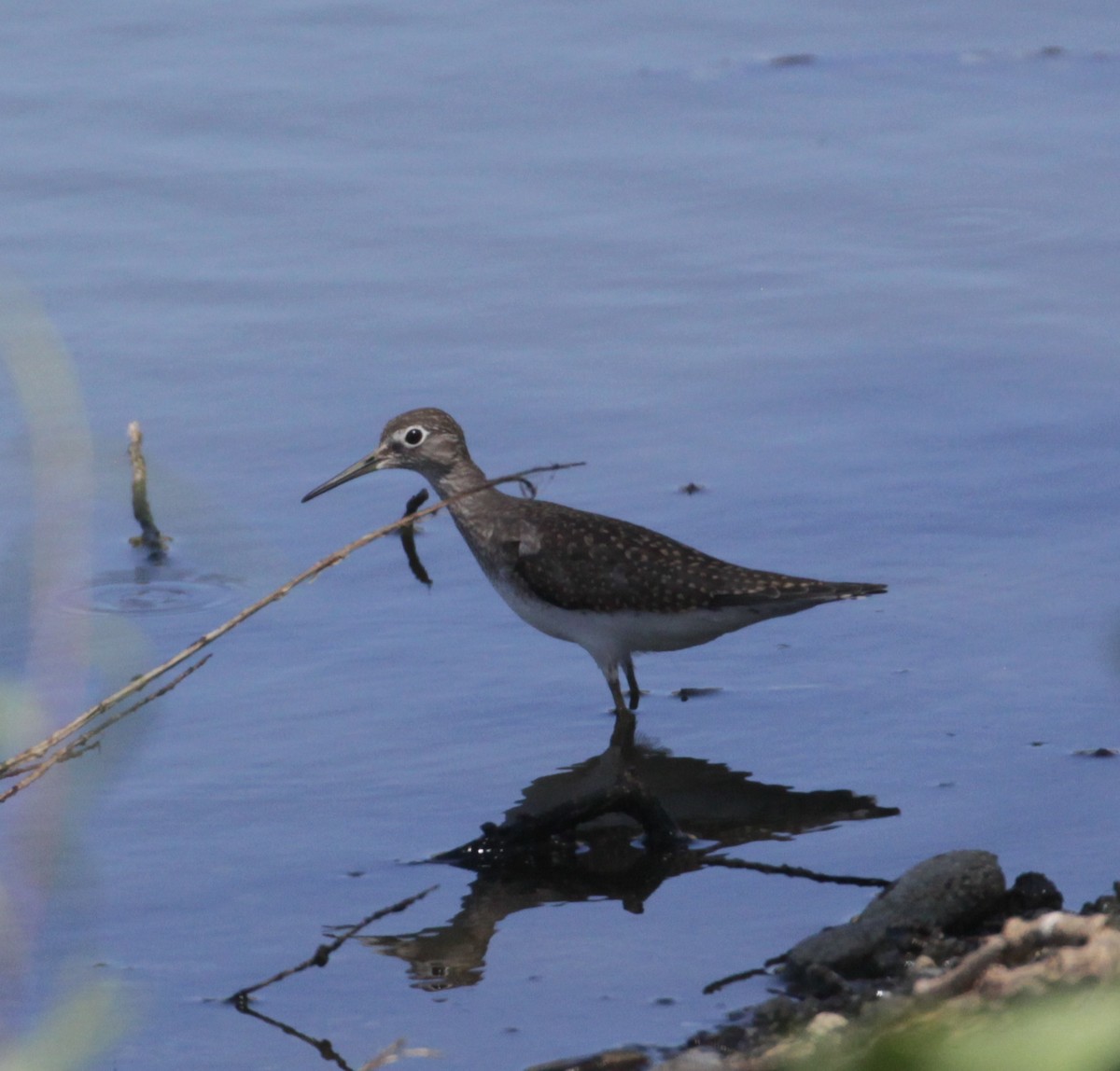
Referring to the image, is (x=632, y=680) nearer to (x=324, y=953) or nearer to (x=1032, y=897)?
(x=1032, y=897)

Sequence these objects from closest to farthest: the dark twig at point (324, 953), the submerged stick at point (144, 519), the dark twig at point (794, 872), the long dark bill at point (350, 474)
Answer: the dark twig at point (324, 953), the dark twig at point (794, 872), the submerged stick at point (144, 519), the long dark bill at point (350, 474)

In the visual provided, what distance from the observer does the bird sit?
6.78 metres

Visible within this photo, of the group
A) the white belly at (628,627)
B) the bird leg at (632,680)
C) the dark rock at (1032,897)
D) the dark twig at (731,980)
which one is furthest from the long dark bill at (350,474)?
the dark rock at (1032,897)

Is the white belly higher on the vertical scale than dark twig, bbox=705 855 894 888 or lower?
higher

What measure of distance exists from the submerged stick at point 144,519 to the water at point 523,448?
10 cm

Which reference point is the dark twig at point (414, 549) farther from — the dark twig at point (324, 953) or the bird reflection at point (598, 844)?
the dark twig at point (324, 953)

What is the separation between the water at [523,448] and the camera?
5090mm

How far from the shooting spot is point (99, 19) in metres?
13.8

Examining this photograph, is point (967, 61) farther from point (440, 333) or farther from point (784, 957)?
point (784, 957)

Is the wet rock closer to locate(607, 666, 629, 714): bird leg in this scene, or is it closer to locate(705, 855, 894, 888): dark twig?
locate(705, 855, 894, 888): dark twig

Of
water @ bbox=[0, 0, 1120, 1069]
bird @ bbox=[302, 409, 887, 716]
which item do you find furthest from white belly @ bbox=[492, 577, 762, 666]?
water @ bbox=[0, 0, 1120, 1069]

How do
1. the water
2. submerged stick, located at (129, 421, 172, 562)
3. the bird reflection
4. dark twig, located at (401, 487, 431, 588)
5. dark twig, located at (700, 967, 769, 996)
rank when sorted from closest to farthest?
dark twig, located at (700, 967, 769, 996)
the water
the bird reflection
submerged stick, located at (129, 421, 172, 562)
dark twig, located at (401, 487, 431, 588)

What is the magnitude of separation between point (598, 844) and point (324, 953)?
1.32 m

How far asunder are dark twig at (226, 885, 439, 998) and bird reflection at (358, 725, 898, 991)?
64 millimetres
